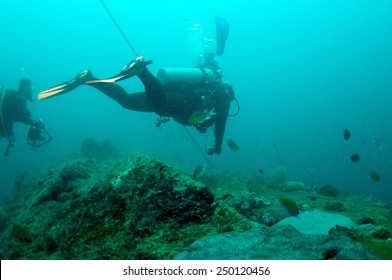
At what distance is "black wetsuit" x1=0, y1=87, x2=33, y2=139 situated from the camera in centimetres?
1098

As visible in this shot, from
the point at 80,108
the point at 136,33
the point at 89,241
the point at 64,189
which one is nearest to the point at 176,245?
the point at 89,241

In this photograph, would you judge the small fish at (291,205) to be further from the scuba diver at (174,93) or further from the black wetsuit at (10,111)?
the black wetsuit at (10,111)

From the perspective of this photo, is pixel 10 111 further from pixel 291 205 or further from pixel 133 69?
pixel 291 205

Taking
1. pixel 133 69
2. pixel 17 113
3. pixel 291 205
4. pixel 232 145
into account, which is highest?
pixel 133 69

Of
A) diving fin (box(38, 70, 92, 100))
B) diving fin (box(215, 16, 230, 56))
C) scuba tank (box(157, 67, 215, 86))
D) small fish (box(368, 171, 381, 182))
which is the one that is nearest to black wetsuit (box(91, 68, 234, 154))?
scuba tank (box(157, 67, 215, 86))

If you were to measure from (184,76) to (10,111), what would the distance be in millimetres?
7883

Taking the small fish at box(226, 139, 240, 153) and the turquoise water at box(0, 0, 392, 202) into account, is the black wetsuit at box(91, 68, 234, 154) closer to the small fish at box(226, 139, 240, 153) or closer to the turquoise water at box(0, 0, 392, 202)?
the small fish at box(226, 139, 240, 153)

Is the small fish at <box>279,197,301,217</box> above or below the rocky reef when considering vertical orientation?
below

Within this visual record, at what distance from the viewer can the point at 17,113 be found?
11562 millimetres

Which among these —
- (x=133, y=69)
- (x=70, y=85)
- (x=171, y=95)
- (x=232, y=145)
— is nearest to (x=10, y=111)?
(x=70, y=85)

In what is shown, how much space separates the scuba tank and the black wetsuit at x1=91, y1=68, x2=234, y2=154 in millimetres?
123

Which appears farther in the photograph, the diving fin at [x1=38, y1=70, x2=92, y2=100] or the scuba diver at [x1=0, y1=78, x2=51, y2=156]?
the scuba diver at [x1=0, y1=78, x2=51, y2=156]
